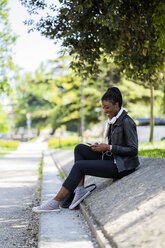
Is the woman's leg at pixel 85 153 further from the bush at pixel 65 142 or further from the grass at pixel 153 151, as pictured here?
the bush at pixel 65 142

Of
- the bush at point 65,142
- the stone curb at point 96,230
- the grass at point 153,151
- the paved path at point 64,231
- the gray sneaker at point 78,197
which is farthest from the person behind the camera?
the bush at point 65,142

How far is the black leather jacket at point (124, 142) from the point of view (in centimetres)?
539

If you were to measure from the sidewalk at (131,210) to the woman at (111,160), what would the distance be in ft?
0.50

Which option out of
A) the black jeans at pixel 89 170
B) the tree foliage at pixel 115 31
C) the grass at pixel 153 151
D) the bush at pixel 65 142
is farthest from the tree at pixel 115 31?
the bush at pixel 65 142

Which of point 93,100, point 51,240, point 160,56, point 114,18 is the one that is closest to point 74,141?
point 93,100

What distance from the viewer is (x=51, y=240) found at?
3912mm

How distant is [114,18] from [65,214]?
3650mm

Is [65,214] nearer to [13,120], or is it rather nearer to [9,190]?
[9,190]

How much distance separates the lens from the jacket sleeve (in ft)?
17.6

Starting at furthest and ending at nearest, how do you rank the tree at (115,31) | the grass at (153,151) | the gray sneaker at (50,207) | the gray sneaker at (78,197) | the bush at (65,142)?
the bush at (65,142)
the grass at (153,151)
the tree at (115,31)
the gray sneaker at (78,197)
the gray sneaker at (50,207)

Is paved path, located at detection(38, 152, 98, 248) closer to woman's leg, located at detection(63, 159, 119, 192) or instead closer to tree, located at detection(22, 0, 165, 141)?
woman's leg, located at detection(63, 159, 119, 192)

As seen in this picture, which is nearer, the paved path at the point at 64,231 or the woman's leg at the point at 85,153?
the paved path at the point at 64,231

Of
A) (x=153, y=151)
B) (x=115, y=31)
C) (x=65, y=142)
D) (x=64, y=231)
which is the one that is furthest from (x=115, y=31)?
(x=65, y=142)

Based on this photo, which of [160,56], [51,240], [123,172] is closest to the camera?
[51,240]
